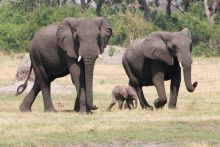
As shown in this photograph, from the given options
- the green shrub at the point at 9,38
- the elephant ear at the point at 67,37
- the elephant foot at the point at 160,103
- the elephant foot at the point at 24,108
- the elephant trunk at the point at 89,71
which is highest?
Result: the elephant ear at the point at 67,37

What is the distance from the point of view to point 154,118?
1955 centimetres

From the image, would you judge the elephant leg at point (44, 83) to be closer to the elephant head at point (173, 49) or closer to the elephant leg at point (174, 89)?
the elephant head at point (173, 49)

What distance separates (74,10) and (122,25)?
3738mm

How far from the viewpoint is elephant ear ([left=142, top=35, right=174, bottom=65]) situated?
22.5 meters

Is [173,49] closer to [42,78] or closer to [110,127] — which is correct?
[42,78]

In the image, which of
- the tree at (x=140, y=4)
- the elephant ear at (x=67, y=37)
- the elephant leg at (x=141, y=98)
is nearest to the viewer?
the elephant ear at (x=67, y=37)

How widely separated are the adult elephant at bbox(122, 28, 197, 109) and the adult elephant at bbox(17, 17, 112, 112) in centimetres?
175

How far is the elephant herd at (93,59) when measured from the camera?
2120 centimetres

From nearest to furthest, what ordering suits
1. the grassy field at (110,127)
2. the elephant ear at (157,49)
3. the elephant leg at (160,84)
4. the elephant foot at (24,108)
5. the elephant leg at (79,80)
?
the grassy field at (110,127), the elephant leg at (79,80), the elephant ear at (157,49), the elephant leg at (160,84), the elephant foot at (24,108)

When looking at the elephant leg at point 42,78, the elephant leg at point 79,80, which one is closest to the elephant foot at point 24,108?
the elephant leg at point 42,78

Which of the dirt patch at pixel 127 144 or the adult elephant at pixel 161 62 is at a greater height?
the dirt patch at pixel 127 144

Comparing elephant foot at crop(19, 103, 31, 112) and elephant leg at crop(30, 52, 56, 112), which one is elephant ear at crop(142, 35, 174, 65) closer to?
elephant leg at crop(30, 52, 56, 112)

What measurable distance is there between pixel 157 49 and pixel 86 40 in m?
2.41

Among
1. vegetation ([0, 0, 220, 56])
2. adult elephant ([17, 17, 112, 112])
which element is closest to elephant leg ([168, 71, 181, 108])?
adult elephant ([17, 17, 112, 112])
